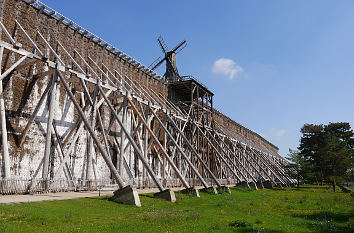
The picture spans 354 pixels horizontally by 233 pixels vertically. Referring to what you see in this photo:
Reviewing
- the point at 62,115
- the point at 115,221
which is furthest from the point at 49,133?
the point at 115,221

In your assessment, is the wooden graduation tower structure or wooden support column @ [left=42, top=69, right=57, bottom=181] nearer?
wooden support column @ [left=42, top=69, right=57, bottom=181]

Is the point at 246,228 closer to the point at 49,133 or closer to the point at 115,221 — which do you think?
the point at 115,221

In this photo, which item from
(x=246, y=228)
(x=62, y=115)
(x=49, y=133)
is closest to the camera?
(x=246, y=228)

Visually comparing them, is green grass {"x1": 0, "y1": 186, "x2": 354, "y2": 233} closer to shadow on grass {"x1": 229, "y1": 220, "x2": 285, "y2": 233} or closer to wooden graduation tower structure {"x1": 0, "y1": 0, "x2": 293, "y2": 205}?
shadow on grass {"x1": 229, "y1": 220, "x2": 285, "y2": 233}

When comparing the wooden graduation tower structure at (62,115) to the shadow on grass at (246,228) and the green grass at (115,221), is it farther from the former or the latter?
the shadow on grass at (246,228)

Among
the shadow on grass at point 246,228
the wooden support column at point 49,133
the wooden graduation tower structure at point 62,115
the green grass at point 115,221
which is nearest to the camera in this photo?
the green grass at point 115,221

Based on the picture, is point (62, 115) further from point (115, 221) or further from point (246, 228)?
point (246, 228)

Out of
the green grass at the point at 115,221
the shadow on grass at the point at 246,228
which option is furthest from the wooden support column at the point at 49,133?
the shadow on grass at the point at 246,228

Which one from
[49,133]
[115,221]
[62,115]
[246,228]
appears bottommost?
[246,228]

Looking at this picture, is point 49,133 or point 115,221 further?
point 49,133

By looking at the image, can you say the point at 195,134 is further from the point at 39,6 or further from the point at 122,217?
the point at 122,217

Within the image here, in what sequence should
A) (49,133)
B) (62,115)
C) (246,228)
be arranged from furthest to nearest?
(62,115) < (49,133) < (246,228)

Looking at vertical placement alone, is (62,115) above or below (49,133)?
above

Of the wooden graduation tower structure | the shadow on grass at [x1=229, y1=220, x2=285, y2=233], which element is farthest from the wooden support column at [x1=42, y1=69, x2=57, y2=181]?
the shadow on grass at [x1=229, y1=220, x2=285, y2=233]
